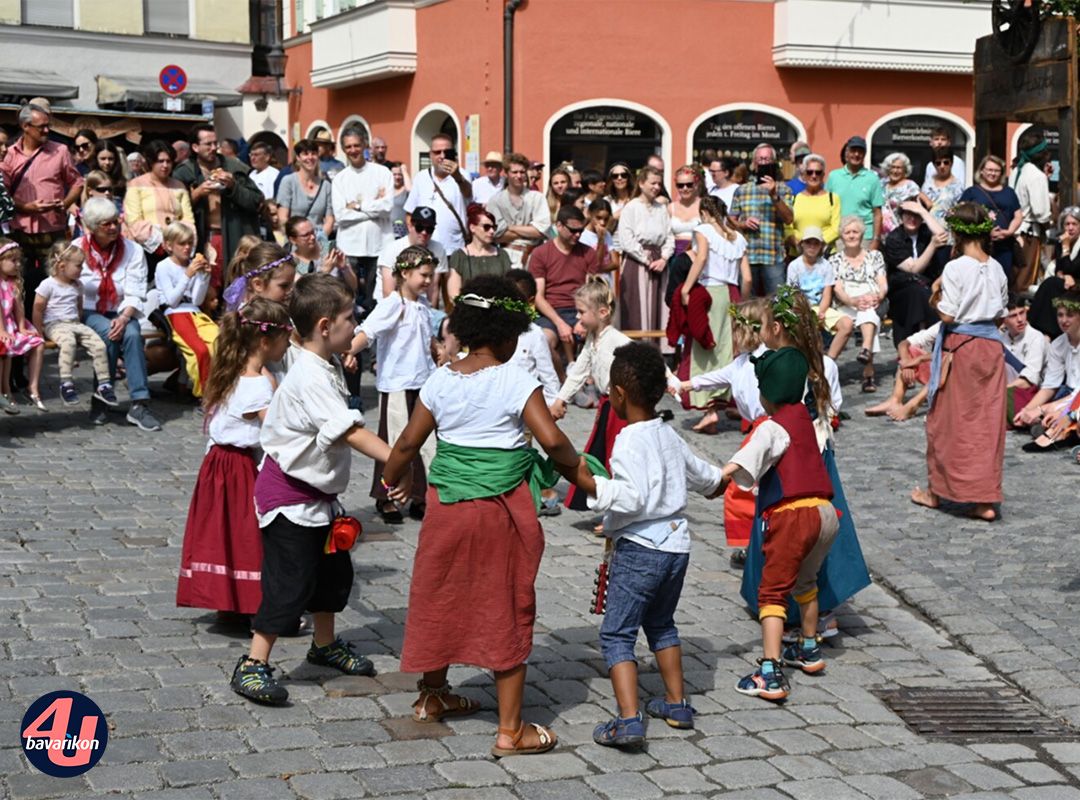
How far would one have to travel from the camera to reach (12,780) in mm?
5617

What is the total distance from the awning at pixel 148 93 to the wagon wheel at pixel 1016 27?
67.9 ft

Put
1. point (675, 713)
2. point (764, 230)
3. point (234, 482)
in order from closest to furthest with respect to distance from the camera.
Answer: point (675, 713), point (234, 482), point (764, 230)

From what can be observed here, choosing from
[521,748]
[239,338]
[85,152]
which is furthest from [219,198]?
[521,748]

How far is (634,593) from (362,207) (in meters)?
10.6

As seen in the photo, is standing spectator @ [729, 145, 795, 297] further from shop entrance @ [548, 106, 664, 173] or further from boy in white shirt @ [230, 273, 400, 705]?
shop entrance @ [548, 106, 664, 173]

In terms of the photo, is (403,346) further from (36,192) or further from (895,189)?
(895,189)

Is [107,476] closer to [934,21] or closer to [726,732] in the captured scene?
[726,732]

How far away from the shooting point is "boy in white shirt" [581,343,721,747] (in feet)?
20.8

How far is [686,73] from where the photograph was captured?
86.4 feet

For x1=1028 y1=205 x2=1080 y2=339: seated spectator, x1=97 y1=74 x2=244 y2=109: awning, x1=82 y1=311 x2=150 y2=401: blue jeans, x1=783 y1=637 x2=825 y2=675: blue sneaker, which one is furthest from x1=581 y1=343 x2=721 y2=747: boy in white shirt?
x1=97 y1=74 x2=244 y2=109: awning

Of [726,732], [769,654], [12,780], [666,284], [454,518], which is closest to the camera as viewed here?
[12,780]

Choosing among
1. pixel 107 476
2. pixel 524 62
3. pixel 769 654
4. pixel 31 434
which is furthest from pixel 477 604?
pixel 524 62

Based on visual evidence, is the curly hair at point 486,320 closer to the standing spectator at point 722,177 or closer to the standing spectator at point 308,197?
the standing spectator at point 308,197

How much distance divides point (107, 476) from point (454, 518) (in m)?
6.00
